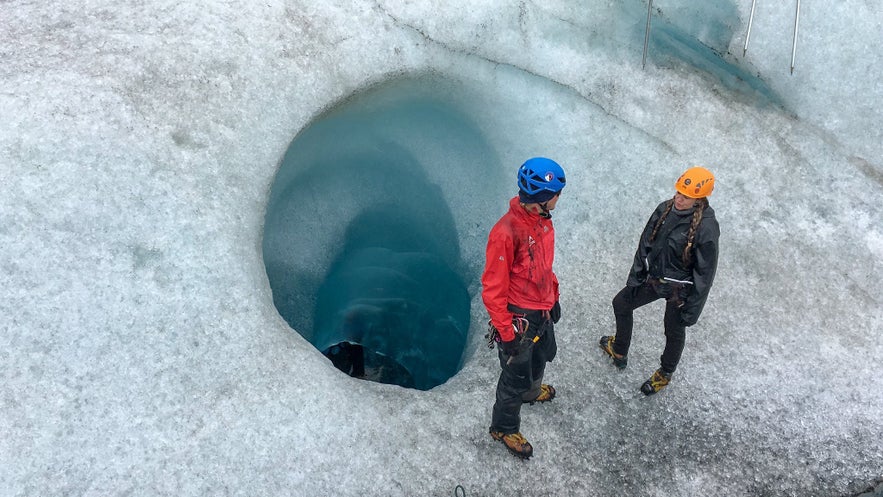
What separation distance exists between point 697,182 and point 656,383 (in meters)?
1.68

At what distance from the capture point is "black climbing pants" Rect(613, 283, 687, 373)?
4305 millimetres

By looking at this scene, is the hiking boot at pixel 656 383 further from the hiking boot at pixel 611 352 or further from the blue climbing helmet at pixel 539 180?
the blue climbing helmet at pixel 539 180

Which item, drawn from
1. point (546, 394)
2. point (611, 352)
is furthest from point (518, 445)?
point (611, 352)

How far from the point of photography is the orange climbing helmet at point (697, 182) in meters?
3.71

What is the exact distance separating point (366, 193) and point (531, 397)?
11.2 feet

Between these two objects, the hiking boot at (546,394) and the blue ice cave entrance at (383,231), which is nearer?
the hiking boot at (546,394)

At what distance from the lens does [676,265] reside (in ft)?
13.3

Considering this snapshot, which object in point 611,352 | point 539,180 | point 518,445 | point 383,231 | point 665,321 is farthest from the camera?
point 383,231

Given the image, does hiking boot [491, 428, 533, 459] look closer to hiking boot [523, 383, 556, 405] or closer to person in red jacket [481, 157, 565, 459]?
person in red jacket [481, 157, 565, 459]

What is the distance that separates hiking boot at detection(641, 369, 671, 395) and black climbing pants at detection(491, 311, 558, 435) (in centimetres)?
96

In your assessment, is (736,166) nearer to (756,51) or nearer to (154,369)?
(756,51)

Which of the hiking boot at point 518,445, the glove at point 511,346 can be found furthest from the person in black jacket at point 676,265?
the glove at point 511,346

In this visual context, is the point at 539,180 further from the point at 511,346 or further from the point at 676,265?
the point at 676,265

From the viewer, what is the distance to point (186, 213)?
14.5 feet
